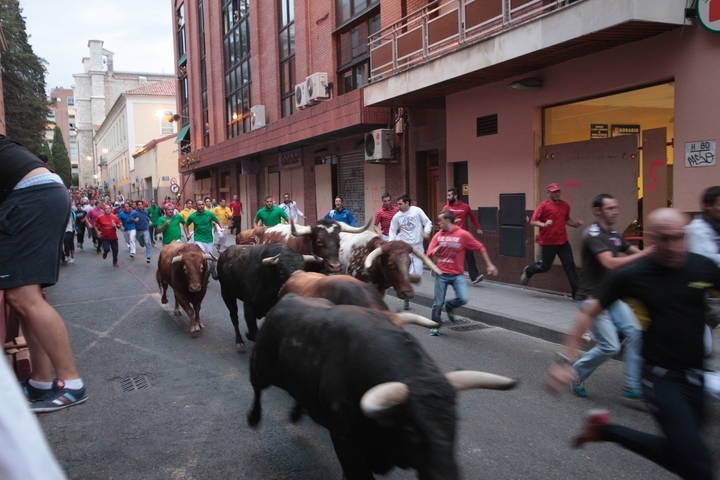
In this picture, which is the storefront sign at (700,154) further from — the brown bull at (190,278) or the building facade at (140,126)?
the building facade at (140,126)

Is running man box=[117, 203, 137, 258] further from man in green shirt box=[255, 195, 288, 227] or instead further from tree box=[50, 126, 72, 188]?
tree box=[50, 126, 72, 188]

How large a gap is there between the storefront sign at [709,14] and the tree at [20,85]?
1094 inches

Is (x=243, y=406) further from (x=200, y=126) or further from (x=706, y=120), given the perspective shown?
(x=200, y=126)

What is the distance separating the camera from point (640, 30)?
27.1 ft

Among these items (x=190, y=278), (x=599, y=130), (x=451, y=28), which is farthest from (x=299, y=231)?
(x=451, y=28)

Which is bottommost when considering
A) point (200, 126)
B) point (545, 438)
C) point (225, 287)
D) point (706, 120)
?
point (545, 438)

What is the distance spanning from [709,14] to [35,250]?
896 cm

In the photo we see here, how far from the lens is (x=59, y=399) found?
10.7 ft

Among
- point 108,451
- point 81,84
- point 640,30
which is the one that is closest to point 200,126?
point 640,30

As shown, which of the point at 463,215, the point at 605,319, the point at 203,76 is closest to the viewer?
the point at 605,319

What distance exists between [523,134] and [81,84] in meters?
107

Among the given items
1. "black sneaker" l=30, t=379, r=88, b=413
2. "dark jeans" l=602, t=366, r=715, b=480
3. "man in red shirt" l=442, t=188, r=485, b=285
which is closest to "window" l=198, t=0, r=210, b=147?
"man in red shirt" l=442, t=188, r=485, b=285

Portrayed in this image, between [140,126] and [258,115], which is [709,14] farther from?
[140,126]

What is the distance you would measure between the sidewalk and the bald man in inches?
138
